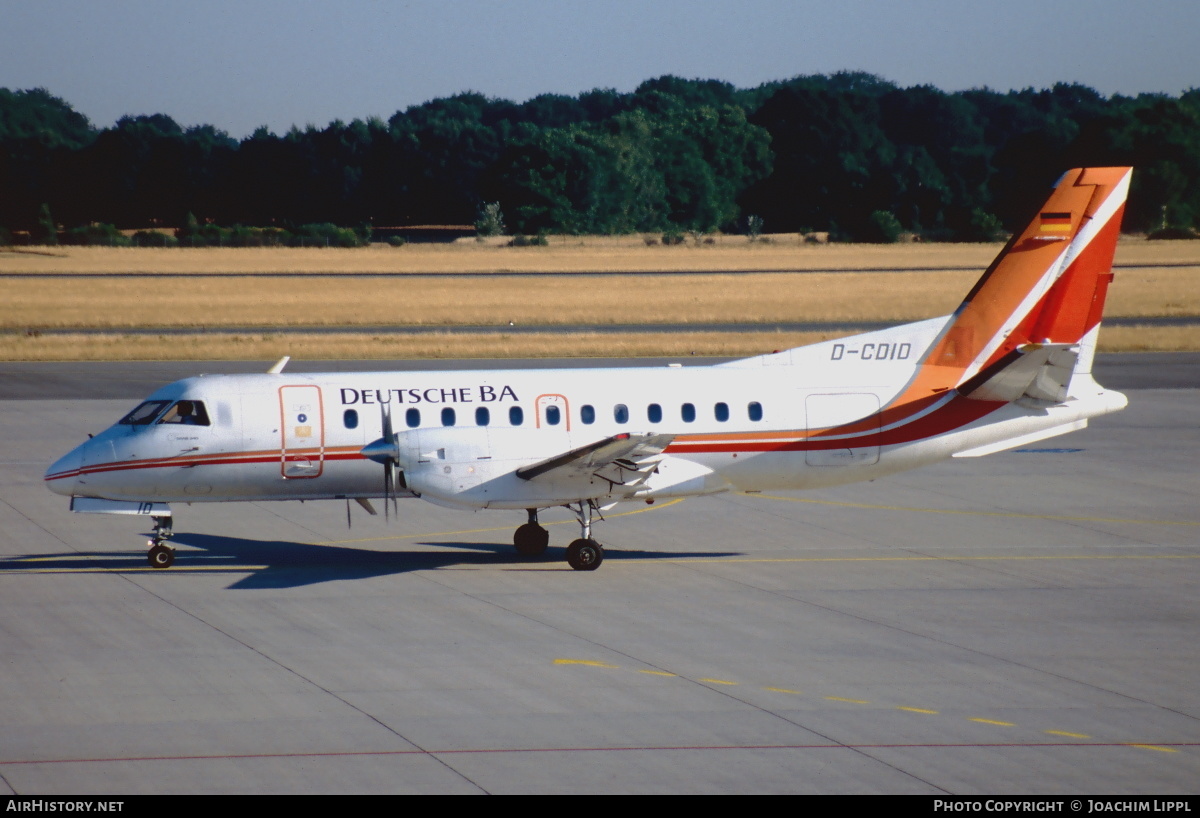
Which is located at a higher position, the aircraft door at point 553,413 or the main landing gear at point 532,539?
the aircraft door at point 553,413

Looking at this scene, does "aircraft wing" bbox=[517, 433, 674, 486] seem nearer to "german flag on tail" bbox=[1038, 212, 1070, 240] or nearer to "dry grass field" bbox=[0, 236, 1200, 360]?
"german flag on tail" bbox=[1038, 212, 1070, 240]

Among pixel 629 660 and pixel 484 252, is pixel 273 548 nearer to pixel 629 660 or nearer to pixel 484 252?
pixel 629 660

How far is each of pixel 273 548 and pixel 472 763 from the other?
36.7 feet

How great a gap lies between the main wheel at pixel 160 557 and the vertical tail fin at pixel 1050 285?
12.4 m

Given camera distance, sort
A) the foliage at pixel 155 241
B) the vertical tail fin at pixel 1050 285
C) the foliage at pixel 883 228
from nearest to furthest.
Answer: the vertical tail fin at pixel 1050 285, the foliage at pixel 155 241, the foliage at pixel 883 228

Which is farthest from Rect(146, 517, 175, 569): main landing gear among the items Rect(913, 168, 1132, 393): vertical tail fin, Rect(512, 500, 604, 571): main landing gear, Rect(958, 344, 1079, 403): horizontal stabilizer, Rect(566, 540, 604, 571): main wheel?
Rect(958, 344, 1079, 403): horizontal stabilizer

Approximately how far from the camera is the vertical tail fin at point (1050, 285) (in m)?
22.3

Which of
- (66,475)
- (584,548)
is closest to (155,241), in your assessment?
(66,475)

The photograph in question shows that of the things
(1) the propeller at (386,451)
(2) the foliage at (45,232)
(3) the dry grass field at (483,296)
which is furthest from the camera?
(2) the foliage at (45,232)

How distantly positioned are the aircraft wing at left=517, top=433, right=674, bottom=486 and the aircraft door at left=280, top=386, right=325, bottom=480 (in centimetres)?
328

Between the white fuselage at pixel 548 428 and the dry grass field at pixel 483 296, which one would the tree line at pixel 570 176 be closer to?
the dry grass field at pixel 483 296

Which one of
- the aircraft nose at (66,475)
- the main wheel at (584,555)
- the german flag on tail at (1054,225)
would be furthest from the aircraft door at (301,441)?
the german flag on tail at (1054,225)

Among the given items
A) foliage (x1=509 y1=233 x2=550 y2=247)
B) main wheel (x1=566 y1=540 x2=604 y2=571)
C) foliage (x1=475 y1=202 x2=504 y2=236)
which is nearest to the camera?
main wheel (x1=566 y1=540 x2=604 y2=571)

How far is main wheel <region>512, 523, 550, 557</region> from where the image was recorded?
21891 mm
